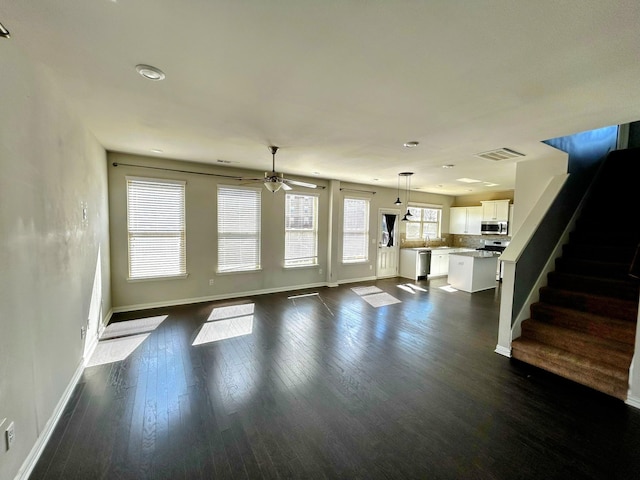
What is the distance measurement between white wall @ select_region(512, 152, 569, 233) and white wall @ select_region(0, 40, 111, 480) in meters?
5.60

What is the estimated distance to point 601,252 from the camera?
3.57 meters

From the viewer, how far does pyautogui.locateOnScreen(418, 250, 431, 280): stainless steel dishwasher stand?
25.2 ft

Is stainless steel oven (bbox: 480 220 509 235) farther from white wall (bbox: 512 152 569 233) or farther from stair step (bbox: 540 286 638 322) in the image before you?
stair step (bbox: 540 286 638 322)

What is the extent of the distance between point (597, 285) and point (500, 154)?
2081mm

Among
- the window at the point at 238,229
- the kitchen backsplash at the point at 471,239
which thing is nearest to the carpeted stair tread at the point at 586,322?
the window at the point at 238,229

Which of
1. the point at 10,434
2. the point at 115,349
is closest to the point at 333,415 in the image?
the point at 10,434

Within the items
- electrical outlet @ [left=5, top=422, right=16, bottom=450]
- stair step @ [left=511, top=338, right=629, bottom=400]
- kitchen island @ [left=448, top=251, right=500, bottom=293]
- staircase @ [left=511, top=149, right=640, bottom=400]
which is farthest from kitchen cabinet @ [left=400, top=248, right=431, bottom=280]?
electrical outlet @ [left=5, top=422, right=16, bottom=450]

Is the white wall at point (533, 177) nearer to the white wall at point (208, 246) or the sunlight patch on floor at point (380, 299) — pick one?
the sunlight patch on floor at point (380, 299)

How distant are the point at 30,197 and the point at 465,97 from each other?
3364mm

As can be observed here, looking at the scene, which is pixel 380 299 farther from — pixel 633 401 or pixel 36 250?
pixel 36 250

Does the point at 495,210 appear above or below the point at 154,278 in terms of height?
above

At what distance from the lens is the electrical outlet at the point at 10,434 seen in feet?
4.81

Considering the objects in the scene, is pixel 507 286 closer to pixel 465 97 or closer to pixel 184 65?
pixel 465 97

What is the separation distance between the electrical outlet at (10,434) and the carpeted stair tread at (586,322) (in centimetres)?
493
